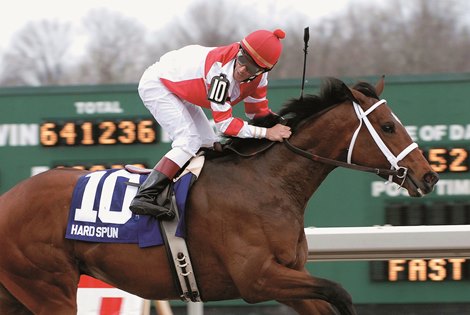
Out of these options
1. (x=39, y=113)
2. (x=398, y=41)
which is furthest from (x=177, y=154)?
(x=398, y=41)

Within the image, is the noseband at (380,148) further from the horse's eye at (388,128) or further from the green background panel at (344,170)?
the green background panel at (344,170)

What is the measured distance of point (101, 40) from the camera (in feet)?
121

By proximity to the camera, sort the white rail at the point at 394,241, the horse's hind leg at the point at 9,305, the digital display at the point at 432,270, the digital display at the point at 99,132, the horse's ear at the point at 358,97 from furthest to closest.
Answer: the digital display at the point at 99,132, the digital display at the point at 432,270, the white rail at the point at 394,241, the horse's hind leg at the point at 9,305, the horse's ear at the point at 358,97

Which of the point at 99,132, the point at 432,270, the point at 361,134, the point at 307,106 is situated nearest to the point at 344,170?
the point at 432,270

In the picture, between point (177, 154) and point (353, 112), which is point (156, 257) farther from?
point (353, 112)

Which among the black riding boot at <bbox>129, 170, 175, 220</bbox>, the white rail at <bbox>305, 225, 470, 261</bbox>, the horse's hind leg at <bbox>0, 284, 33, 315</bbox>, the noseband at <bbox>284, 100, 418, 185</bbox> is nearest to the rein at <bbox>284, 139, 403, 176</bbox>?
the noseband at <bbox>284, 100, 418, 185</bbox>

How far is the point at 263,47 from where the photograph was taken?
4.98 m

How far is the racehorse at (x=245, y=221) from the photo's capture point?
4.95 meters

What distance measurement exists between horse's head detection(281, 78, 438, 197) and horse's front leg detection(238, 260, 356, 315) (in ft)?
2.07

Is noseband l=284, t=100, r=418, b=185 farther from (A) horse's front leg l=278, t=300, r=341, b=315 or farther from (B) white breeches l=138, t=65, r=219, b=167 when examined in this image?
(A) horse's front leg l=278, t=300, r=341, b=315

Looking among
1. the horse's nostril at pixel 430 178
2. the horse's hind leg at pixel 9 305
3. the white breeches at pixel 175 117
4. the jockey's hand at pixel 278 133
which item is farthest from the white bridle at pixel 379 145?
the horse's hind leg at pixel 9 305

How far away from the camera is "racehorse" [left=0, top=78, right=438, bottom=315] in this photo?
495 centimetres

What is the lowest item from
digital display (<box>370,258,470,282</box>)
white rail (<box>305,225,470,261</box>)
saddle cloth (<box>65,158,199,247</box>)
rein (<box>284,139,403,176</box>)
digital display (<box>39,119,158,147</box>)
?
digital display (<box>370,258,470,282</box>)

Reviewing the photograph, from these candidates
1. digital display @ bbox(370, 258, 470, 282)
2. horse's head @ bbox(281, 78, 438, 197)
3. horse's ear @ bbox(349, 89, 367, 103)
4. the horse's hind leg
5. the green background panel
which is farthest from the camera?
the green background panel
